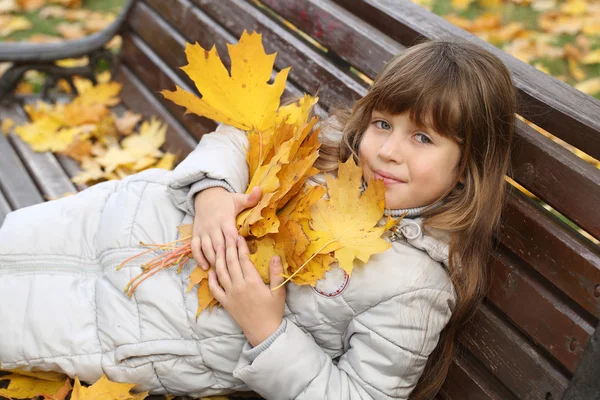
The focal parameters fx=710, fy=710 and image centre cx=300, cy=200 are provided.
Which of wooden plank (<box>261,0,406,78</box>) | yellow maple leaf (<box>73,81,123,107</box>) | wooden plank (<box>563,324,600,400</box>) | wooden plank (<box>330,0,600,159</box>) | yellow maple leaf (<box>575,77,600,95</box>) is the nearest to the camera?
wooden plank (<box>563,324,600,400</box>)

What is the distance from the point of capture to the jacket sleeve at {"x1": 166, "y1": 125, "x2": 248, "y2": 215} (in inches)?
81.7

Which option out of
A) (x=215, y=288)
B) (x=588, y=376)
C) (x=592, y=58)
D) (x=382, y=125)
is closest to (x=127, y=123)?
(x=215, y=288)

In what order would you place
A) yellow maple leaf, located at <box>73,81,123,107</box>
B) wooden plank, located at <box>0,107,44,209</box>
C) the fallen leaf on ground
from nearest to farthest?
wooden plank, located at <box>0,107,44,209</box>
yellow maple leaf, located at <box>73,81,123,107</box>
the fallen leaf on ground

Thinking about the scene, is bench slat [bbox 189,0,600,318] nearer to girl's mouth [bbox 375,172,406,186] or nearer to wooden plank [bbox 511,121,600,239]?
wooden plank [bbox 511,121,600,239]

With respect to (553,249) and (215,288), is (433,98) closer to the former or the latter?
(553,249)

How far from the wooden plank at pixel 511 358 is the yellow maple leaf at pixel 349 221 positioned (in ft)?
1.31

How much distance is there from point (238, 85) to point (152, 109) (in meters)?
1.33

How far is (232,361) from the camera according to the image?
2023mm

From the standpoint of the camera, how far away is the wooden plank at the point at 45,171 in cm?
284

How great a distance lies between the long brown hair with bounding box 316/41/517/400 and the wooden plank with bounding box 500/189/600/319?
51mm

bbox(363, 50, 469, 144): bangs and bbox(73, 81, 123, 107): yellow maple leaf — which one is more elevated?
bbox(363, 50, 469, 144): bangs

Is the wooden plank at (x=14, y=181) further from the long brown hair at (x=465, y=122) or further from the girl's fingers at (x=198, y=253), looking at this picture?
the long brown hair at (x=465, y=122)

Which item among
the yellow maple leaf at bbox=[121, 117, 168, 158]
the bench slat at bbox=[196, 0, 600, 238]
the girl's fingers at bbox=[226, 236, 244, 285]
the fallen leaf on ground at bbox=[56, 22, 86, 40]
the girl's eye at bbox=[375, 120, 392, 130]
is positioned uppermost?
the bench slat at bbox=[196, 0, 600, 238]

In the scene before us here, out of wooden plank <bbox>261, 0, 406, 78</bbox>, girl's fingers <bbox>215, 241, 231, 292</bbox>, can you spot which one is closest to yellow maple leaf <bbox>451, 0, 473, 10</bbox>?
wooden plank <bbox>261, 0, 406, 78</bbox>
